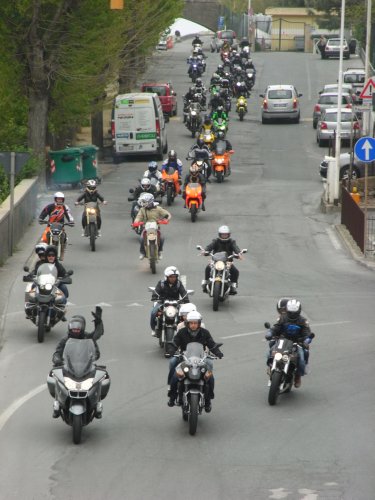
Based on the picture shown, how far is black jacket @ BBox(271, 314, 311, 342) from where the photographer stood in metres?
16.8

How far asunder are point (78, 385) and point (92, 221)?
14.6 metres

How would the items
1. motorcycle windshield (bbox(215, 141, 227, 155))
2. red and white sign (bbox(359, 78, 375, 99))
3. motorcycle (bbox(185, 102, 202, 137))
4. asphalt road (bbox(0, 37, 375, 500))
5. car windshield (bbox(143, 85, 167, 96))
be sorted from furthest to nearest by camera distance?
1. car windshield (bbox(143, 85, 167, 96))
2. motorcycle (bbox(185, 102, 202, 137))
3. motorcycle windshield (bbox(215, 141, 227, 155))
4. red and white sign (bbox(359, 78, 375, 99))
5. asphalt road (bbox(0, 37, 375, 500))

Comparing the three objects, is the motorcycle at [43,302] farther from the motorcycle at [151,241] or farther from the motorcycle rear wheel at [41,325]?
the motorcycle at [151,241]

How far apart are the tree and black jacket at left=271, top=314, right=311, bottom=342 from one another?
24.4m

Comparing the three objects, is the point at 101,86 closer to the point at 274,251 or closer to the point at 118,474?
the point at 274,251

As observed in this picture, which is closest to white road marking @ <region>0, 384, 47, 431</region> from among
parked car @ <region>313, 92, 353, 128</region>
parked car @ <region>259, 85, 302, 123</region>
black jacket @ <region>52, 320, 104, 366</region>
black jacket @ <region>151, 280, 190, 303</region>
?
black jacket @ <region>52, 320, 104, 366</region>

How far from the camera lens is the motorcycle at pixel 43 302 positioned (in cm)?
1986

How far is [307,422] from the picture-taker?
15.5 meters

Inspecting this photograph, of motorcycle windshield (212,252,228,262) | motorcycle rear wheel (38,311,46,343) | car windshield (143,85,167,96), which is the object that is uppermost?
car windshield (143,85,167,96)

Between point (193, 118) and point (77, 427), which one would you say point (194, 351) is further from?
point (193, 118)

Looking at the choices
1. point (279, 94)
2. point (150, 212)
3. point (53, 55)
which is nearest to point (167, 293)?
point (150, 212)

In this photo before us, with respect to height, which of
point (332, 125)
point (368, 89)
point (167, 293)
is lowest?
point (167, 293)

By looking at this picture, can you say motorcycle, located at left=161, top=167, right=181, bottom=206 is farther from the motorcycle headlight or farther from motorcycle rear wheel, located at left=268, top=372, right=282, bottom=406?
motorcycle rear wheel, located at left=268, top=372, right=282, bottom=406

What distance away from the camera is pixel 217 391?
17109 mm
